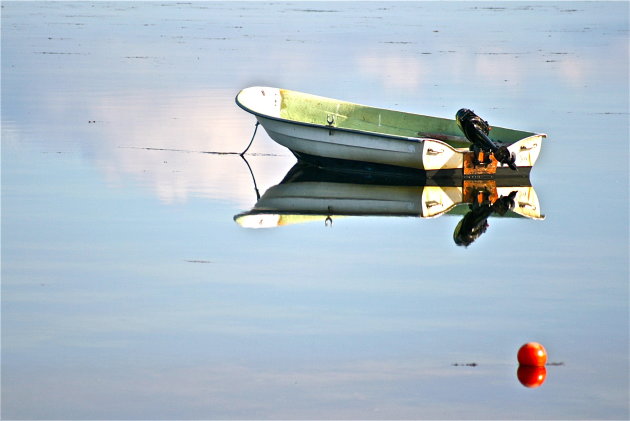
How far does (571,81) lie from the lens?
85.8 feet

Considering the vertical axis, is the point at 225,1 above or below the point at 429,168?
above

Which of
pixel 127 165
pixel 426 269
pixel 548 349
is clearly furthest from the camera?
pixel 127 165

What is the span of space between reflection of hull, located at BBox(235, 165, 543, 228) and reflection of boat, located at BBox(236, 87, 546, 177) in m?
0.21

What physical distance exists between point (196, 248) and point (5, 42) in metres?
22.6

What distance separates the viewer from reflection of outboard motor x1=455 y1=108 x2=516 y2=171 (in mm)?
15320

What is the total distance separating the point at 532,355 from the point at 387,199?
5726mm

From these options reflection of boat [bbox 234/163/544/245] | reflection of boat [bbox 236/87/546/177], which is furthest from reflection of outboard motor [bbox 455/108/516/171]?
reflection of boat [bbox 234/163/544/245]

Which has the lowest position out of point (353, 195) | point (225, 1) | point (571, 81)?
point (353, 195)

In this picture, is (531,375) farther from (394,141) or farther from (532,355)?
(394,141)

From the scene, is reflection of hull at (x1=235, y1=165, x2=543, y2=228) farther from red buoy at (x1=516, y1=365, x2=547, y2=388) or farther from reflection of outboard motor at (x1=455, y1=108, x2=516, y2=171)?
red buoy at (x1=516, y1=365, x2=547, y2=388)

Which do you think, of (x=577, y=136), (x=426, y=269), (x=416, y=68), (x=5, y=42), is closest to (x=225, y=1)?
(x=5, y=42)

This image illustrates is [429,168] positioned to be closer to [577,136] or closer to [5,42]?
[577,136]

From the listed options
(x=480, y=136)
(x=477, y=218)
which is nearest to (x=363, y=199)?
(x=477, y=218)

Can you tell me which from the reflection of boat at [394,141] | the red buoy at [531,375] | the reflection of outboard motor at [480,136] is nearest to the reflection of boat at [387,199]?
the reflection of boat at [394,141]
